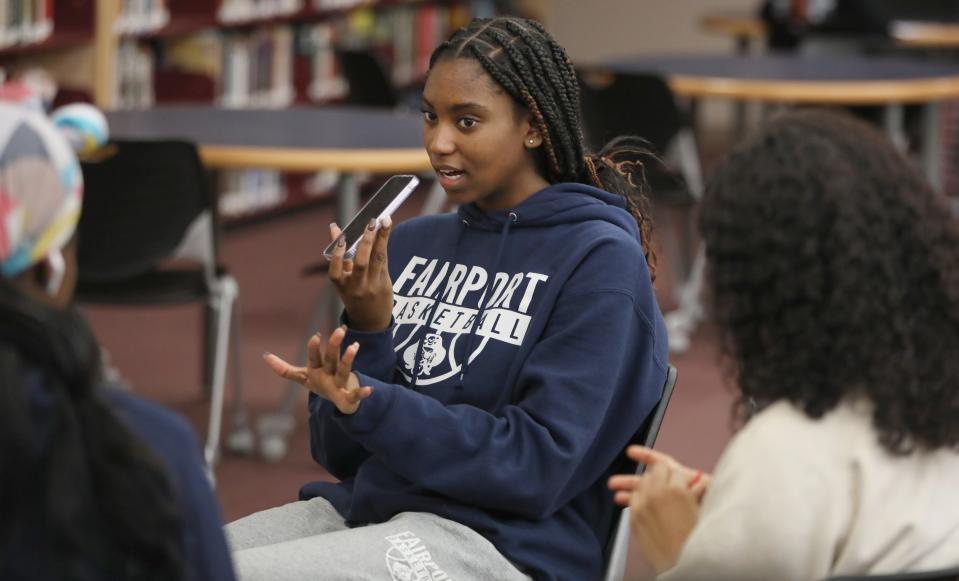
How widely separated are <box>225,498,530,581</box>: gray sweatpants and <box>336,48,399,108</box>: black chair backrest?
339cm

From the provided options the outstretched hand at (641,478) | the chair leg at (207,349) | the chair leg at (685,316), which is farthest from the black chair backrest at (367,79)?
the outstretched hand at (641,478)

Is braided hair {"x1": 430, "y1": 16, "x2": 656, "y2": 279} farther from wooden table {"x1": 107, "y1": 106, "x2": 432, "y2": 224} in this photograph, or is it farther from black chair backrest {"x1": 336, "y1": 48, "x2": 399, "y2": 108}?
black chair backrest {"x1": 336, "y1": 48, "x2": 399, "y2": 108}

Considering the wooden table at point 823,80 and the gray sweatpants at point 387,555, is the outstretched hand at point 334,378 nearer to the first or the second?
the gray sweatpants at point 387,555

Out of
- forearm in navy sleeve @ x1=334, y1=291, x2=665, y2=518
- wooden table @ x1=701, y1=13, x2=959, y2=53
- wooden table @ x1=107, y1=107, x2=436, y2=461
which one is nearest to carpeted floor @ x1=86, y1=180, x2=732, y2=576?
wooden table @ x1=107, y1=107, x2=436, y2=461

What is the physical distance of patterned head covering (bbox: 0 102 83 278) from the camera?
1013 millimetres

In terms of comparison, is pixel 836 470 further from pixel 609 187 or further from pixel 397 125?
pixel 397 125

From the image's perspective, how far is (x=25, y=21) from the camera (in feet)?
15.4

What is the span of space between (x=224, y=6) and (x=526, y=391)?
4548 mm

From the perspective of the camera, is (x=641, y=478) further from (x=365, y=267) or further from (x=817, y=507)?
(x=365, y=267)

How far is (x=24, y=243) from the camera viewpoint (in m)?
1.03

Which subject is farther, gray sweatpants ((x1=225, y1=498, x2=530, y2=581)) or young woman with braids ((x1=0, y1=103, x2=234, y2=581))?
gray sweatpants ((x1=225, y1=498, x2=530, y2=581))

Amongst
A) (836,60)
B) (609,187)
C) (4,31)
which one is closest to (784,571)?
(609,187)

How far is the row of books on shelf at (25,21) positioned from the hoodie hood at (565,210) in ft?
10.7

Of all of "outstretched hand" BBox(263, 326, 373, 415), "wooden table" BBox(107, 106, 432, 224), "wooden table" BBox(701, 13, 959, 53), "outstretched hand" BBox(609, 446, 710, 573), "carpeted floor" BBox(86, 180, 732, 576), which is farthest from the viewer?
"wooden table" BBox(701, 13, 959, 53)
